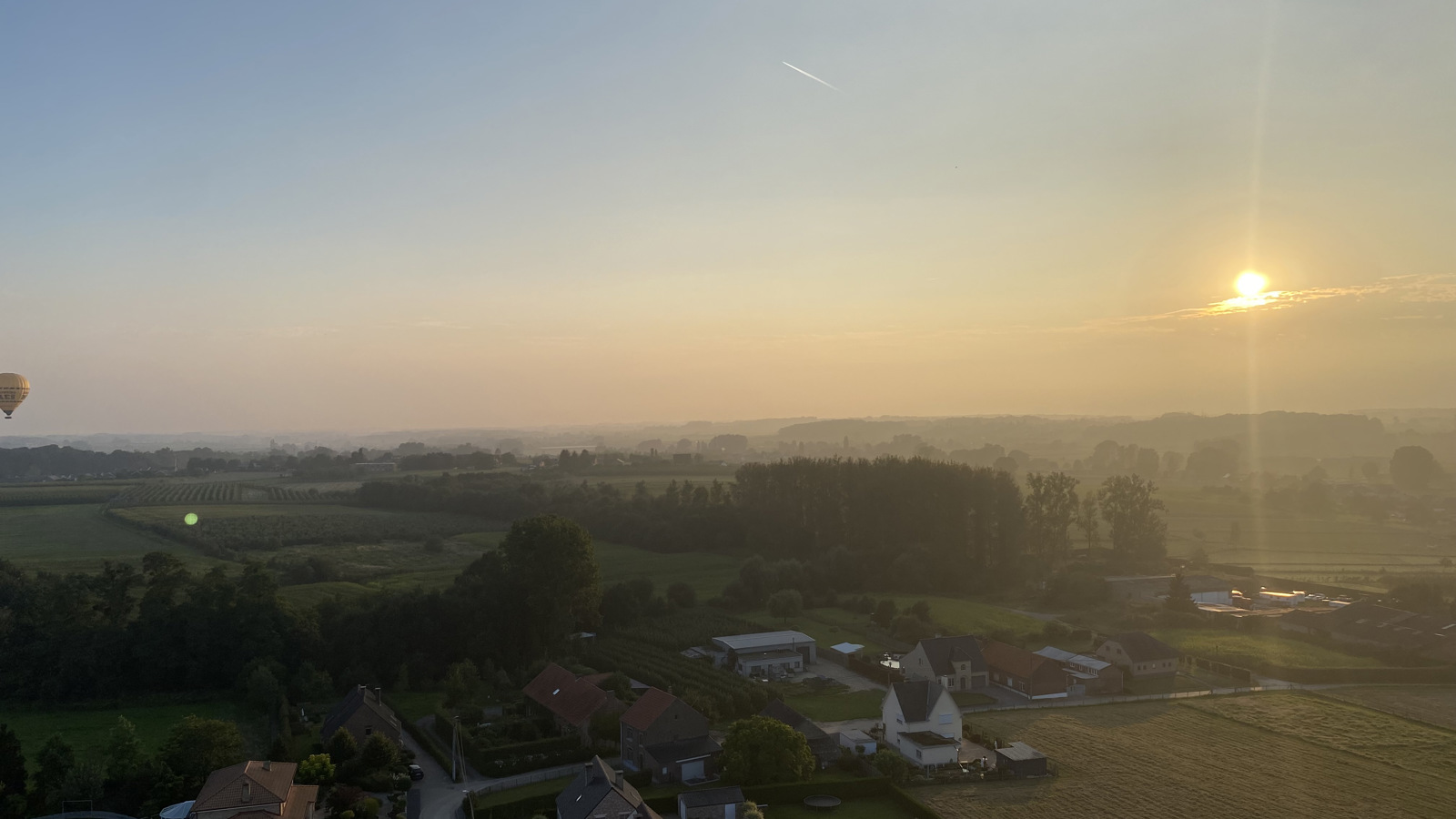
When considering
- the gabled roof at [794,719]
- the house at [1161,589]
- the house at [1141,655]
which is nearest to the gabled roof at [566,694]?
the gabled roof at [794,719]

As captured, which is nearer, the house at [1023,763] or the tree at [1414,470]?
the house at [1023,763]

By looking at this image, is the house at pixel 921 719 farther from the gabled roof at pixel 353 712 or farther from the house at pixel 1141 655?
the gabled roof at pixel 353 712

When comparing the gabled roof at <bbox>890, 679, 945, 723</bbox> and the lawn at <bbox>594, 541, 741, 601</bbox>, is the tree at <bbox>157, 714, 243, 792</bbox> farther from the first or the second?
the lawn at <bbox>594, 541, 741, 601</bbox>

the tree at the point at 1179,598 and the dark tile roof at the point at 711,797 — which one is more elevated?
the tree at the point at 1179,598

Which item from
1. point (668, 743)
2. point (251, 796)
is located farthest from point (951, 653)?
point (251, 796)

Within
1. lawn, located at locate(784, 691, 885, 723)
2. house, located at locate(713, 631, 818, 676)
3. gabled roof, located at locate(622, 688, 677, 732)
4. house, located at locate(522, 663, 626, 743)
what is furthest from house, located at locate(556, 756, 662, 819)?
house, located at locate(713, 631, 818, 676)

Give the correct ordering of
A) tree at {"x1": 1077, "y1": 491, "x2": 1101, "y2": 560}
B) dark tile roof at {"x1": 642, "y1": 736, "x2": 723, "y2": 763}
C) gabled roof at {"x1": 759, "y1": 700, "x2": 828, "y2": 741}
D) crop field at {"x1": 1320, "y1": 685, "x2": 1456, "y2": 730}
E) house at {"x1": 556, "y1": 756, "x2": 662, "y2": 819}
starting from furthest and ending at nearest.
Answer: tree at {"x1": 1077, "y1": 491, "x2": 1101, "y2": 560}
crop field at {"x1": 1320, "y1": 685, "x2": 1456, "y2": 730}
gabled roof at {"x1": 759, "y1": 700, "x2": 828, "y2": 741}
dark tile roof at {"x1": 642, "y1": 736, "x2": 723, "y2": 763}
house at {"x1": 556, "y1": 756, "x2": 662, "y2": 819}

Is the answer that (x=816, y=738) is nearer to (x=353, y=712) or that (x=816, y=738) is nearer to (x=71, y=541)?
(x=353, y=712)
